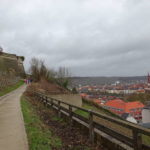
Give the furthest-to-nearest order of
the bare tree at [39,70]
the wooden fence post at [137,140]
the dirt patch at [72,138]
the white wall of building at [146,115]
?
the bare tree at [39,70]
the white wall of building at [146,115]
the dirt patch at [72,138]
the wooden fence post at [137,140]

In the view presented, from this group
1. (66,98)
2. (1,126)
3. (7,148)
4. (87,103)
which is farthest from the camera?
(87,103)

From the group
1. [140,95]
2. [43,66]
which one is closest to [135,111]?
[140,95]

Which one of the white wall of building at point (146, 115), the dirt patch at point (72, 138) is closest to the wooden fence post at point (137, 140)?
the dirt patch at point (72, 138)

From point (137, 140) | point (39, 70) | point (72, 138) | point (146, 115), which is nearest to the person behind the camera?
point (137, 140)

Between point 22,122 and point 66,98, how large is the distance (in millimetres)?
14231

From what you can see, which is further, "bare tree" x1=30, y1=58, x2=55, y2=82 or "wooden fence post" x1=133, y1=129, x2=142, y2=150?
"bare tree" x1=30, y1=58, x2=55, y2=82

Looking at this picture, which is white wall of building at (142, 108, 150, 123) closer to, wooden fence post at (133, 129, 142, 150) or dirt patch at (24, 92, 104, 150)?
dirt patch at (24, 92, 104, 150)

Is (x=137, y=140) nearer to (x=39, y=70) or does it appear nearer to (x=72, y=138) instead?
(x=72, y=138)

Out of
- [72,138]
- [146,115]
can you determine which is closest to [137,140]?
[72,138]

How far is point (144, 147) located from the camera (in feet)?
10.7

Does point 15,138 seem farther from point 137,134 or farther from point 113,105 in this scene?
point 113,105

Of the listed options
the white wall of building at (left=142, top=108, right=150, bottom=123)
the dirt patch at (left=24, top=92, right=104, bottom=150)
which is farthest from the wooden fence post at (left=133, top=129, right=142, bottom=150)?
the white wall of building at (left=142, top=108, right=150, bottom=123)

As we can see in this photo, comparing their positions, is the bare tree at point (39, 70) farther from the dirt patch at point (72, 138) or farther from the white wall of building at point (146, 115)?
the dirt patch at point (72, 138)

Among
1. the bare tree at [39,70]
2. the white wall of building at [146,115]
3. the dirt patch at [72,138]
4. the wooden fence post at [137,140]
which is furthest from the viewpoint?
the bare tree at [39,70]
